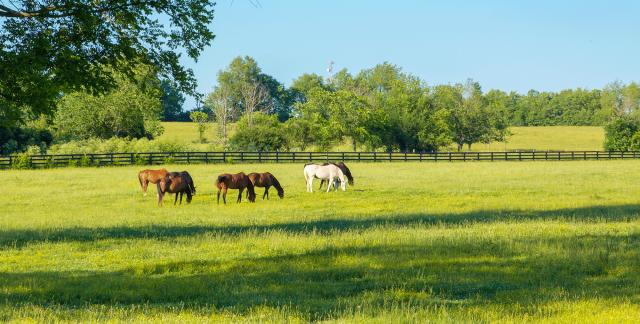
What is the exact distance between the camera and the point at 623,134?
283 feet

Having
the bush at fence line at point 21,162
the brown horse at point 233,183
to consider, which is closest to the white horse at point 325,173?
the brown horse at point 233,183

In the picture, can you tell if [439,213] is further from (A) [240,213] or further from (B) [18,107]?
(B) [18,107]

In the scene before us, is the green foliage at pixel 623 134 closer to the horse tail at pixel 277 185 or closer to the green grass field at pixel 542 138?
the green grass field at pixel 542 138

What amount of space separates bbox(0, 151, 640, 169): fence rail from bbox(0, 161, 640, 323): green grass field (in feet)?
87.0

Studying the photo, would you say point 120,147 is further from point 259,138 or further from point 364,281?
point 364,281

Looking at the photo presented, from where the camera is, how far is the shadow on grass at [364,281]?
8648 millimetres

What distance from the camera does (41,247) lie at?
14.0m

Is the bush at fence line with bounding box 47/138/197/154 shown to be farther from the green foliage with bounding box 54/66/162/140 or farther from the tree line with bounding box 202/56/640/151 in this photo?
the tree line with bounding box 202/56/640/151

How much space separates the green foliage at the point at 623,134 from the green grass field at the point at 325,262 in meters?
66.7

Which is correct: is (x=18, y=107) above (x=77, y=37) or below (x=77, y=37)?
below

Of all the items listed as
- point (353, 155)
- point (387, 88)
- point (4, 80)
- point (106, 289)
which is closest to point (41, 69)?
point (4, 80)

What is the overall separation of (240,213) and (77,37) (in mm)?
9657

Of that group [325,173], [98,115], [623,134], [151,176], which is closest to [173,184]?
[151,176]

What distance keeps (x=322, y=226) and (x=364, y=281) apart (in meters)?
7.43
